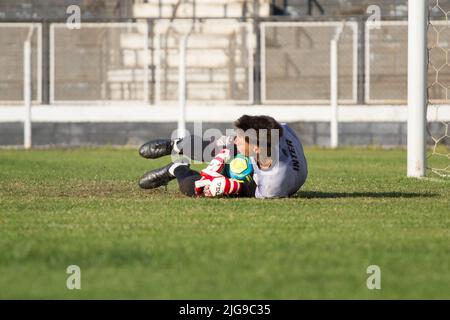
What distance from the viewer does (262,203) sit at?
33.9ft

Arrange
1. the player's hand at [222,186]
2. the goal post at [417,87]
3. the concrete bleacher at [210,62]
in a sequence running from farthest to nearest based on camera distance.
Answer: the concrete bleacher at [210,62] → the goal post at [417,87] → the player's hand at [222,186]

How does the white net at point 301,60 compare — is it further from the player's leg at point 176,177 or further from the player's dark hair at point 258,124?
the player's dark hair at point 258,124

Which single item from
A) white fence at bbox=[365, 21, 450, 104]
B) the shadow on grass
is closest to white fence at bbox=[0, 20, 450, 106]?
white fence at bbox=[365, 21, 450, 104]

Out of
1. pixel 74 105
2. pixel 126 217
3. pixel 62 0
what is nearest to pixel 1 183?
pixel 126 217

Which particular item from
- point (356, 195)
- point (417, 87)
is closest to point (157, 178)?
point (356, 195)

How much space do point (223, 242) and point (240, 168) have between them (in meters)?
3.05

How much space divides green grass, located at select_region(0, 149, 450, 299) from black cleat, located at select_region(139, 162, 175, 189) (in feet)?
0.33

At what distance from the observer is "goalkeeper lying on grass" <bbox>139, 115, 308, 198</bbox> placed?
1037 cm

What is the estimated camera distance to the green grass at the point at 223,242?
6.00 meters

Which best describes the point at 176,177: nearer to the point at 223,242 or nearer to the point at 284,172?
the point at 284,172

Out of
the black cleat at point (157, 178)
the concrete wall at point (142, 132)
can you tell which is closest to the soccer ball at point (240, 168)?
the black cleat at point (157, 178)

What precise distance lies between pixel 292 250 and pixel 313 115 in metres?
17.2

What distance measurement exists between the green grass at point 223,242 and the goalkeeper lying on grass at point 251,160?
7.5 inches

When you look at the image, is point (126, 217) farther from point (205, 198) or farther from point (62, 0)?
point (62, 0)
